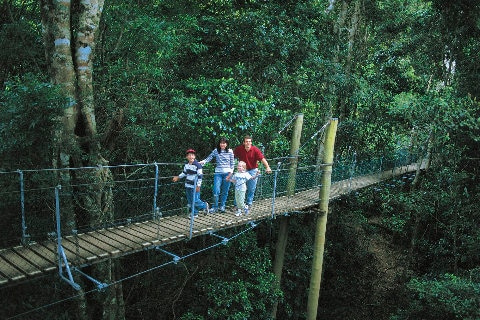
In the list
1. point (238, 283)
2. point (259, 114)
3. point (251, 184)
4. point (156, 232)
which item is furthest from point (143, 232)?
point (238, 283)

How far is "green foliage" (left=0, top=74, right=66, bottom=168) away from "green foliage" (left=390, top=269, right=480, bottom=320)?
5533 mm

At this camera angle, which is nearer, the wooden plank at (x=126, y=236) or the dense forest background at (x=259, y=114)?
the wooden plank at (x=126, y=236)

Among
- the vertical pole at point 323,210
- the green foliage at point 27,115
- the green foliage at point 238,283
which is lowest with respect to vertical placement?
the green foliage at point 238,283

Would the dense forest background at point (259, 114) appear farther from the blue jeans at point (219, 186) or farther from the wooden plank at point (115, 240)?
the wooden plank at point (115, 240)

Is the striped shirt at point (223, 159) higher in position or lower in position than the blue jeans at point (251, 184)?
higher

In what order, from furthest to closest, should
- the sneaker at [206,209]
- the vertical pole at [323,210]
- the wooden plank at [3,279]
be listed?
the vertical pole at [323,210]
the sneaker at [206,209]
the wooden plank at [3,279]

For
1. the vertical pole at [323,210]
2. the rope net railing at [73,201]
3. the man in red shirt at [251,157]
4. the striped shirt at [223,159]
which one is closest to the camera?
the rope net railing at [73,201]

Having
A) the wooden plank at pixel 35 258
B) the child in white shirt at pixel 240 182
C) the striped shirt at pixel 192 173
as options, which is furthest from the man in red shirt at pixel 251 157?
the wooden plank at pixel 35 258

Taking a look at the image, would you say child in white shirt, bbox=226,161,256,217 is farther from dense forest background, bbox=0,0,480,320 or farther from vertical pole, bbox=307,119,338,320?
vertical pole, bbox=307,119,338,320

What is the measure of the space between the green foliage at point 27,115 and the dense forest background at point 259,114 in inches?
0.5

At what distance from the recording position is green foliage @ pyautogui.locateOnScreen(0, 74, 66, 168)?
3.20 meters

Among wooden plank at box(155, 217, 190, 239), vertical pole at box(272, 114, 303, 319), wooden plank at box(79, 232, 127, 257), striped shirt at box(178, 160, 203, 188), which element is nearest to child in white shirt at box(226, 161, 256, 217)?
striped shirt at box(178, 160, 203, 188)

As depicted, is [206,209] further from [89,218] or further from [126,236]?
[89,218]

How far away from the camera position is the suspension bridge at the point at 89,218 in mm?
2930
